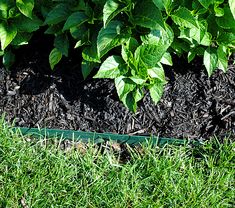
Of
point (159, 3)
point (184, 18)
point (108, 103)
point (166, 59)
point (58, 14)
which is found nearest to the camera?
point (159, 3)

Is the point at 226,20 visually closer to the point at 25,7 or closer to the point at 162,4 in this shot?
the point at 162,4

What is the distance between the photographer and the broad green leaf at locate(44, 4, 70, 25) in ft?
9.98

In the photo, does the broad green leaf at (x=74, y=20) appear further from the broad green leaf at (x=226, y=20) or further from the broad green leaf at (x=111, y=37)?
the broad green leaf at (x=226, y=20)

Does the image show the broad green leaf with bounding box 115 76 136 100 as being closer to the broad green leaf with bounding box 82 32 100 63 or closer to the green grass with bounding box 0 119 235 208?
the broad green leaf with bounding box 82 32 100 63

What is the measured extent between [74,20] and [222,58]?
0.90 meters

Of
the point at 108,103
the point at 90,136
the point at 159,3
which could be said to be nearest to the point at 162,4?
the point at 159,3

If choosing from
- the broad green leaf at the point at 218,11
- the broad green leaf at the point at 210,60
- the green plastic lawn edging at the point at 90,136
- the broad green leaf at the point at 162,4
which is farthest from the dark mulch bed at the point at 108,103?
the broad green leaf at the point at 162,4

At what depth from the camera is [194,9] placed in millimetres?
2955

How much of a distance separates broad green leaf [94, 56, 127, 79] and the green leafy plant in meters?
0.50

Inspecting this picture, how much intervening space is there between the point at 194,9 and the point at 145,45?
339 millimetres

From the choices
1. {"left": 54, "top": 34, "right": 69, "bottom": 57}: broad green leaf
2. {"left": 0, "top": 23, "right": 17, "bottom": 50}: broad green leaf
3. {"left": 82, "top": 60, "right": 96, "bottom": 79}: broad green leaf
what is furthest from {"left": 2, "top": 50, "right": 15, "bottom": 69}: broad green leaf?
{"left": 82, "top": 60, "right": 96, "bottom": 79}: broad green leaf

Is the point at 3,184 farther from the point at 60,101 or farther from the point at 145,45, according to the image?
the point at 145,45

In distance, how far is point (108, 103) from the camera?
10.9ft

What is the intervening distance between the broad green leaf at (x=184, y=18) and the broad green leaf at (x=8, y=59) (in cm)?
111
